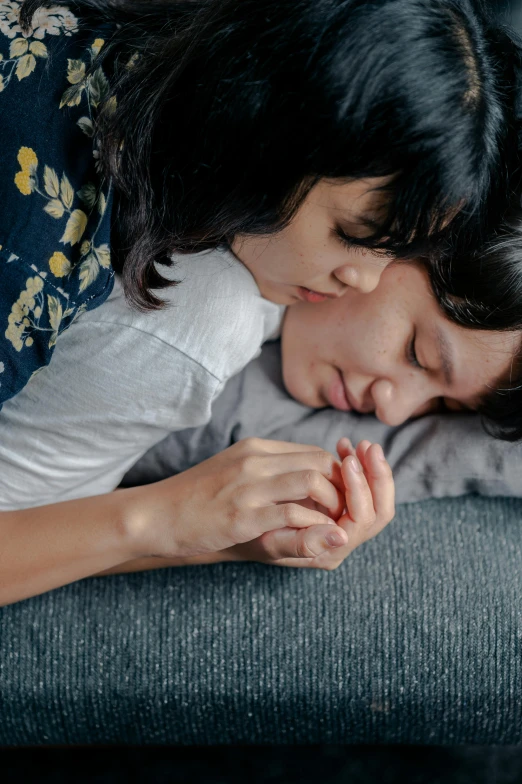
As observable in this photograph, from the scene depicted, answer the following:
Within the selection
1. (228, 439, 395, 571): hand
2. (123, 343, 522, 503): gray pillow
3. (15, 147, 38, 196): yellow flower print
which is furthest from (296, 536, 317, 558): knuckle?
(15, 147, 38, 196): yellow flower print

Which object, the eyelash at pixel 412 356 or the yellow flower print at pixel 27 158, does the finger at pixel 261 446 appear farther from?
the yellow flower print at pixel 27 158

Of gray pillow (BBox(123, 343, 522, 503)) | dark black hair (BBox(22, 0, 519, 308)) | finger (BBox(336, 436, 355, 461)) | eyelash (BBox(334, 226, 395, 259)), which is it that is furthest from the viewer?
gray pillow (BBox(123, 343, 522, 503))

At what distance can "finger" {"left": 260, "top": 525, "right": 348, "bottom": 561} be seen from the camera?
0.77m

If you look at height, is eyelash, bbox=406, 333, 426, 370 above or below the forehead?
below

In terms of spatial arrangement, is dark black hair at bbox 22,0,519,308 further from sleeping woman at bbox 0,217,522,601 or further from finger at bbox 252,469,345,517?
finger at bbox 252,469,345,517

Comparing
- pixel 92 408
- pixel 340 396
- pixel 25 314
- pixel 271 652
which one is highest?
pixel 25 314

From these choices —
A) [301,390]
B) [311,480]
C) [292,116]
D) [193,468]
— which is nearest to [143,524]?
[193,468]

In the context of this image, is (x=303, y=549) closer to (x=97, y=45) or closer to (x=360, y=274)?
(x=360, y=274)

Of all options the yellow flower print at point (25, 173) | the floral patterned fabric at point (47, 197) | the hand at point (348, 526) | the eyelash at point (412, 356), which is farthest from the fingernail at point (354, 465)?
the yellow flower print at point (25, 173)

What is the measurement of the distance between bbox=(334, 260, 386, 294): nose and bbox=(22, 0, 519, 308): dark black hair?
5cm

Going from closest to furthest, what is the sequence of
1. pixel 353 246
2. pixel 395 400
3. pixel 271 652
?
pixel 353 246 < pixel 271 652 < pixel 395 400

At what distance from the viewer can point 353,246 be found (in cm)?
77

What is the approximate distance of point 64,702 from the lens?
2.91 ft

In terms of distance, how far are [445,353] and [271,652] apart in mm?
408
